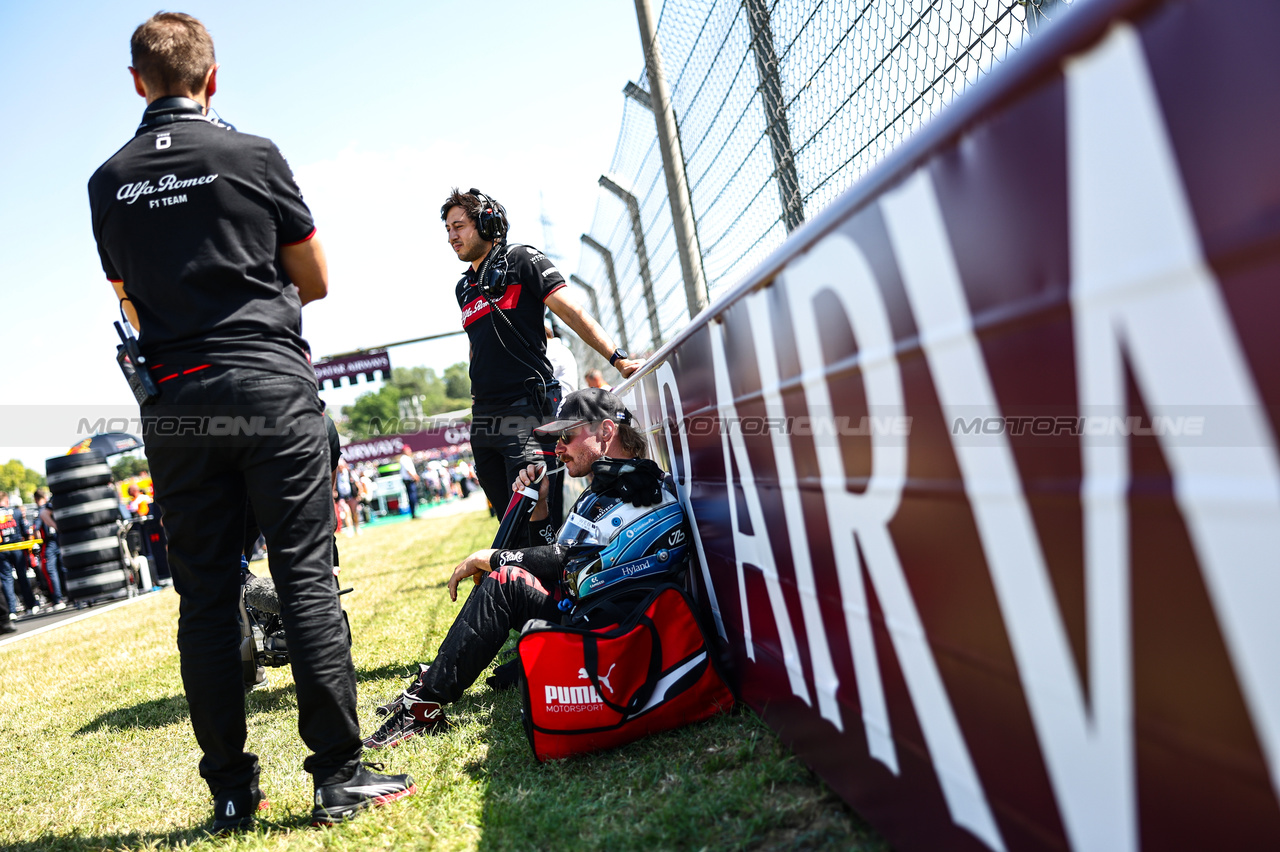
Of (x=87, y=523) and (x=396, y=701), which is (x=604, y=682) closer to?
(x=396, y=701)

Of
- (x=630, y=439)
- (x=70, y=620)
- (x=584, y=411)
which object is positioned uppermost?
(x=584, y=411)

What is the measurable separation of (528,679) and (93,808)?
1.47 m

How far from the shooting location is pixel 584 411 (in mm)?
2943

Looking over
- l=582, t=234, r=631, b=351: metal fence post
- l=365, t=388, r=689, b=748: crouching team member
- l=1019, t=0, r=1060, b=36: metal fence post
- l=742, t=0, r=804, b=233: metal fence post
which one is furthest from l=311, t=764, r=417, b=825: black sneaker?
l=582, t=234, r=631, b=351: metal fence post

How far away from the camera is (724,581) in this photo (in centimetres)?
231

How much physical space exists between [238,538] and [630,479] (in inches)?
42.6

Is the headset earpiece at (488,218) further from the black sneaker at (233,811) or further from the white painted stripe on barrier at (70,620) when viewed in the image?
the white painted stripe on barrier at (70,620)

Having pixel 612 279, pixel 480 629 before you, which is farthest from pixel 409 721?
pixel 612 279

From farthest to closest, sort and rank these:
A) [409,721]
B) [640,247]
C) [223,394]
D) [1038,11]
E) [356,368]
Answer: [356,368] → [640,247] → [409,721] → [223,394] → [1038,11]

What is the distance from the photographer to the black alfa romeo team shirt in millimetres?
3355

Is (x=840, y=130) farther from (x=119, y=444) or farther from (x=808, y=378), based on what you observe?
(x=119, y=444)

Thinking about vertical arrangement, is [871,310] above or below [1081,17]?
below

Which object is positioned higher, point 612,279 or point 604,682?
point 612,279

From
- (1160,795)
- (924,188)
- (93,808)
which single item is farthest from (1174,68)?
(93,808)
